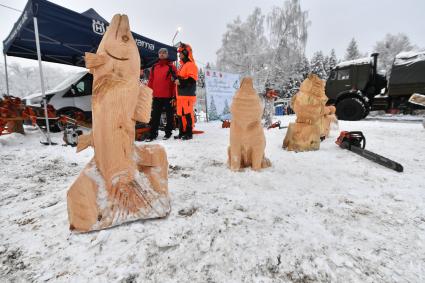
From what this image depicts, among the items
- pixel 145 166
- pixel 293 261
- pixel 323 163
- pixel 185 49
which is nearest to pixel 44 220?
pixel 145 166

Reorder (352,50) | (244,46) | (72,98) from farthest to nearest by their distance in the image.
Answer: (352,50) → (244,46) → (72,98)

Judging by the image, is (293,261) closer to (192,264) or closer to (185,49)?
(192,264)

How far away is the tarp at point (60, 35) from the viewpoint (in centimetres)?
406

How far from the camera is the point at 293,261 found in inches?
43.8

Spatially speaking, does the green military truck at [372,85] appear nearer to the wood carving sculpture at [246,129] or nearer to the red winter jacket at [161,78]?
the red winter jacket at [161,78]

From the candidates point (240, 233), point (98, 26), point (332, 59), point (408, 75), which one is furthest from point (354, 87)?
point (332, 59)

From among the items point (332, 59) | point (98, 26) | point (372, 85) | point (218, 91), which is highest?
point (332, 59)

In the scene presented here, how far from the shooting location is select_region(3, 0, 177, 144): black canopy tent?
3.95m

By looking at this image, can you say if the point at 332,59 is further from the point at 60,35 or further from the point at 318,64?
the point at 60,35

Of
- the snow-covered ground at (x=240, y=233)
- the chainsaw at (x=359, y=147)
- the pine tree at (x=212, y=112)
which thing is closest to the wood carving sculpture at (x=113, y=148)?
the snow-covered ground at (x=240, y=233)

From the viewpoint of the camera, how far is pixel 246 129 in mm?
2510

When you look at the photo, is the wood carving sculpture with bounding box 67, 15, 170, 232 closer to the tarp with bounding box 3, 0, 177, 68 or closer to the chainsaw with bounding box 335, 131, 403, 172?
the chainsaw with bounding box 335, 131, 403, 172

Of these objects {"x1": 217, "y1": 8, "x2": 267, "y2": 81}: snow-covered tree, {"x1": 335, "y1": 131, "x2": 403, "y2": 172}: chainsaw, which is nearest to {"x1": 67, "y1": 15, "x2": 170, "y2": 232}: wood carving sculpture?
{"x1": 335, "y1": 131, "x2": 403, "y2": 172}: chainsaw

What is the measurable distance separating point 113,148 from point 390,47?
37.3m
